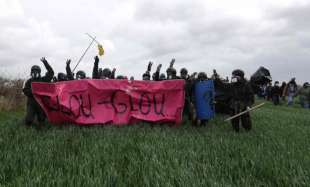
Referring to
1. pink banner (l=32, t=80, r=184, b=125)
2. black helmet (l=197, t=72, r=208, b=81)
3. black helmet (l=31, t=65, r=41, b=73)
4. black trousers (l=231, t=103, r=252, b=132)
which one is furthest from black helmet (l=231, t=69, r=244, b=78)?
black helmet (l=31, t=65, r=41, b=73)

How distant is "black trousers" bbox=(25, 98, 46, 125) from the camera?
42.9 ft

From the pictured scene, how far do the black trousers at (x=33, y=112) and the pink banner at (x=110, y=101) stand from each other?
0.72ft

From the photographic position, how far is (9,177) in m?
5.71

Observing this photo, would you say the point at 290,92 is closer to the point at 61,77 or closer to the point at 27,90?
the point at 61,77

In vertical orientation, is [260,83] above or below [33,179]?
above

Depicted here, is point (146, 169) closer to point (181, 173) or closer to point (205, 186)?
point (181, 173)

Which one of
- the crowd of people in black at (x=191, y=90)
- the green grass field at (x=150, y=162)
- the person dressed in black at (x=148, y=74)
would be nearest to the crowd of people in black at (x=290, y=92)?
the person dressed in black at (x=148, y=74)

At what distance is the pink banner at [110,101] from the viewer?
13195 mm

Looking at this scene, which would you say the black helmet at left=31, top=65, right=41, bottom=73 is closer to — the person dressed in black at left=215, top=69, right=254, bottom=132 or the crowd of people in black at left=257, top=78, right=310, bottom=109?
the person dressed in black at left=215, top=69, right=254, bottom=132

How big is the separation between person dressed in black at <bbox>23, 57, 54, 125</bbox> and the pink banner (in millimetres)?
217

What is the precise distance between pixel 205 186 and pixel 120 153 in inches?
118

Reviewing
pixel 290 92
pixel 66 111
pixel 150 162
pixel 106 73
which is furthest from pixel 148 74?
pixel 290 92

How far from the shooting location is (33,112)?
43.6 feet

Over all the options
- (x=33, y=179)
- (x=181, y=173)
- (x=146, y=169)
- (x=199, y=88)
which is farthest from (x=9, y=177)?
(x=199, y=88)
